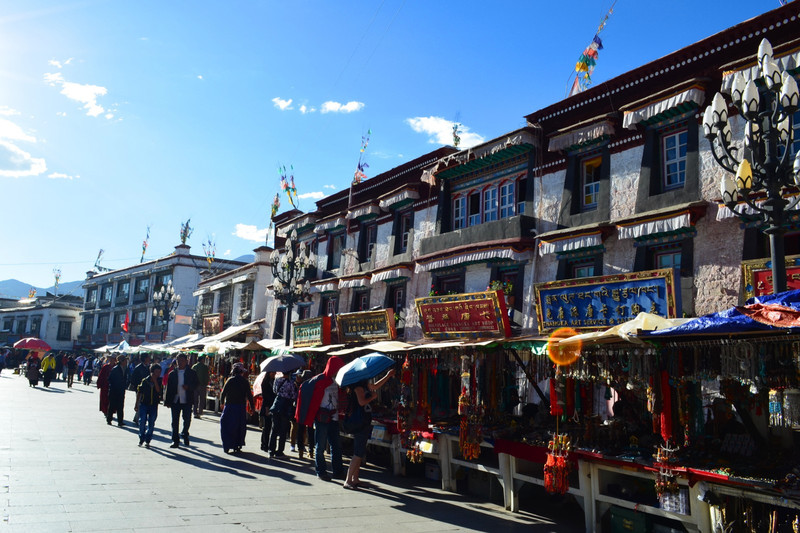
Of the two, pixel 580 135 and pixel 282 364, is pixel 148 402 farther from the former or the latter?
pixel 580 135

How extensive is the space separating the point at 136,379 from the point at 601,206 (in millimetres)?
14412

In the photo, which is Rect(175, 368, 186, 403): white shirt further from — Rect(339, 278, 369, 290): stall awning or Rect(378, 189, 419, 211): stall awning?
Rect(339, 278, 369, 290): stall awning

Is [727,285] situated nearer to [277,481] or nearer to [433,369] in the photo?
[433,369]

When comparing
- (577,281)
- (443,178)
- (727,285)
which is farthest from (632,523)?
(443,178)

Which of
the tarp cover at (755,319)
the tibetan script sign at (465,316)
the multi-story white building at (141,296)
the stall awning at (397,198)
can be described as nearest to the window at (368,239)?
the stall awning at (397,198)

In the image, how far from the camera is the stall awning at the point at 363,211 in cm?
2238

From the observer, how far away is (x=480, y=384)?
39.8 feet

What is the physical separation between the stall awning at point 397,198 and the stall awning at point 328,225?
2985 millimetres

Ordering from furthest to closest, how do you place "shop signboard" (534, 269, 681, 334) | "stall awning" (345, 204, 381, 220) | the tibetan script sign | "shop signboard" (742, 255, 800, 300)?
1. "stall awning" (345, 204, 381, 220)
2. the tibetan script sign
3. "shop signboard" (742, 255, 800, 300)
4. "shop signboard" (534, 269, 681, 334)

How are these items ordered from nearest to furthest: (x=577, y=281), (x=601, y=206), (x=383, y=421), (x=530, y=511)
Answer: (x=530, y=511)
(x=577, y=281)
(x=383, y=421)
(x=601, y=206)

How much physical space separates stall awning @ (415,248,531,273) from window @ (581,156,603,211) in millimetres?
2025

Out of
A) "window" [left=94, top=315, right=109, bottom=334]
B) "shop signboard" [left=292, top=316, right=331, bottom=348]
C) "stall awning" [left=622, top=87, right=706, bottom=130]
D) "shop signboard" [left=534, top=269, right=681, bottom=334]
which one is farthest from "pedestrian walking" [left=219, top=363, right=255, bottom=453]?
"window" [left=94, top=315, right=109, bottom=334]

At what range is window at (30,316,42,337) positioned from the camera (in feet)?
212

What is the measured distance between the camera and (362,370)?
376 inches
